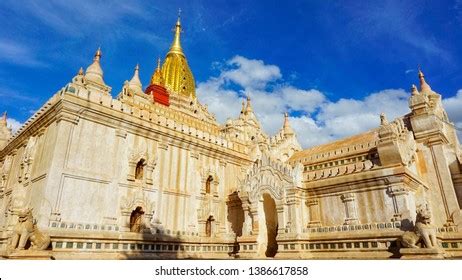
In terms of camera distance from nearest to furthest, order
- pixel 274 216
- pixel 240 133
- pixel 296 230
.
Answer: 1. pixel 296 230
2. pixel 274 216
3. pixel 240 133

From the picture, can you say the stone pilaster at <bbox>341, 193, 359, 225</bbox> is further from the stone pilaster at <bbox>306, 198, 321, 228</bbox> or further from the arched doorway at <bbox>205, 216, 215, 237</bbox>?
the arched doorway at <bbox>205, 216, 215, 237</bbox>

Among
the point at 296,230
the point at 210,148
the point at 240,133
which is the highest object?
the point at 240,133

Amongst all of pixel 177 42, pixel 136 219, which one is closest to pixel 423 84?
pixel 136 219

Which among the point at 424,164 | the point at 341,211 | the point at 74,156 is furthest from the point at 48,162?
the point at 424,164

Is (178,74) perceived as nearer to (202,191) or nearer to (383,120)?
(202,191)

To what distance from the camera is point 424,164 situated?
72.9 ft

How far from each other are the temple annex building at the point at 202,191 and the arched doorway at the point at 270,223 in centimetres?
11

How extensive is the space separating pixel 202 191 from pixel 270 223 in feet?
18.0

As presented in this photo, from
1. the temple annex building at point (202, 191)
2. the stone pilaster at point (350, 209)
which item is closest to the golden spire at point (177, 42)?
the temple annex building at point (202, 191)

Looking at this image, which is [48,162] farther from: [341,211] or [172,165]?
[341,211]

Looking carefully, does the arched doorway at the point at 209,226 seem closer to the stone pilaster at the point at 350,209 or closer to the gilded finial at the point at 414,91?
the stone pilaster at the point at 350,209

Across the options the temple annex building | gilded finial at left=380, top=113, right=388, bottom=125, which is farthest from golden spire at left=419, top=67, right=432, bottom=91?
gilded finial at left=380, top=113, right=388, bottom=125

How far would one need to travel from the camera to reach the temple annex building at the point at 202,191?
53.4 ft
